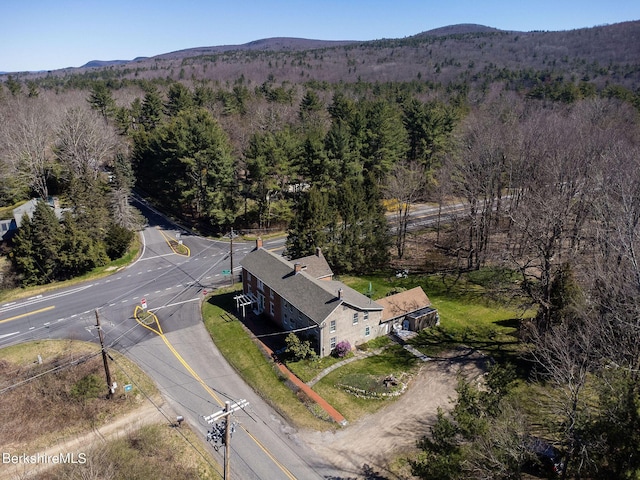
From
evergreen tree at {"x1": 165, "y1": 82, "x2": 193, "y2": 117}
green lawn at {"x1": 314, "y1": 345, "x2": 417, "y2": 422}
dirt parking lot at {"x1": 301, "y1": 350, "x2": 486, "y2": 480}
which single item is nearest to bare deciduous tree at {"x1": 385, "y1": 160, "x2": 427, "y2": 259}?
green lawn at {"x1": 314, "y1": 345, "x2": 417, "y2": 422}

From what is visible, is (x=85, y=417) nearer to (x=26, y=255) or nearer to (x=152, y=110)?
(x=26, y=255)

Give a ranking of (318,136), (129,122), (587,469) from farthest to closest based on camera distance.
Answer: (129,122), (318,136), (587,469)

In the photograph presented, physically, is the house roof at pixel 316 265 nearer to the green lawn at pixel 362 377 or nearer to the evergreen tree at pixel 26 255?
the green lawn at pixel 362 377

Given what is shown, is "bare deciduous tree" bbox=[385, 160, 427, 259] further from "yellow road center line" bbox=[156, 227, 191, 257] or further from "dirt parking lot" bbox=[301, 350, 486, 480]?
"yellow road center line" bbox=[156, 227, 191, 257]

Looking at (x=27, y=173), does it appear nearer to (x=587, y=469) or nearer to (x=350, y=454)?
(x=350, y=454)

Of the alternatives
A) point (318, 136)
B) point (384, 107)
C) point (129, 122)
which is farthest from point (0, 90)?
point (384, 107)

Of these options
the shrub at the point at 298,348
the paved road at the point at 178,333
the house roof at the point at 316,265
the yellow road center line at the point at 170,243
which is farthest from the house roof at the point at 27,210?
the shrub at the point at 298,348

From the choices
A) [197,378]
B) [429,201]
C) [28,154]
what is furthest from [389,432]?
[28,154]
